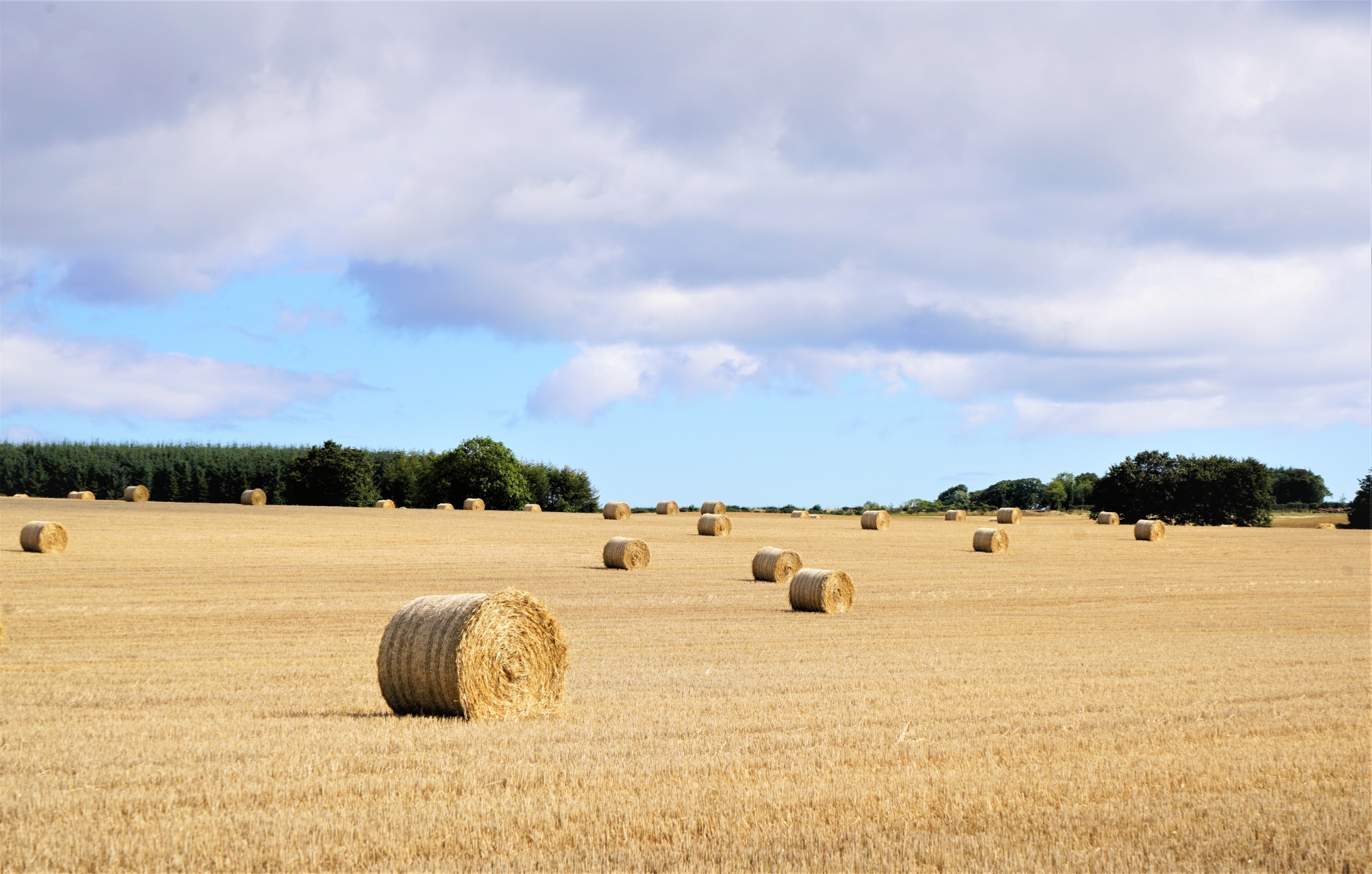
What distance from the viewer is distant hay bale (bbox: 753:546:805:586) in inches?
1149

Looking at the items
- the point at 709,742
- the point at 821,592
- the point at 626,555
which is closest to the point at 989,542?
the point at 626,555

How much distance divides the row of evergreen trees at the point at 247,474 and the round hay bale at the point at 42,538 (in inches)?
1865

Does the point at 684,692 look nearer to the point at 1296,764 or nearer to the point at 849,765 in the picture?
the point at 849,765

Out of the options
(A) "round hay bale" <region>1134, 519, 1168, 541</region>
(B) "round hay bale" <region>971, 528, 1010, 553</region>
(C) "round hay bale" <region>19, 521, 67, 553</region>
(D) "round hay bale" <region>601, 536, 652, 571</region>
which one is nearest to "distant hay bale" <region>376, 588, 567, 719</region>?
(D) "round hay bale" <region>601, 536, 652, 571</region>

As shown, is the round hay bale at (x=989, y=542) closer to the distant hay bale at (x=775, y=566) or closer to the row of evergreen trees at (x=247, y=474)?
the distant hay bale at (x=775, y=566)

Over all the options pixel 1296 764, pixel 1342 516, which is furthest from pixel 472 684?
pixel 1342 516

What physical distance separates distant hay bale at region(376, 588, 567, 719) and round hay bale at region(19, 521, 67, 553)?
2437 cm

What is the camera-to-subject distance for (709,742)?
9273 mm

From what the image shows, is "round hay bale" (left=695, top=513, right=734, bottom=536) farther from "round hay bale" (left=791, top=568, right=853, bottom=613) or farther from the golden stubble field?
"round hay bale" (left=791, top=568, right=853, bottom=613)

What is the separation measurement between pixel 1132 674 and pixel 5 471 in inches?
3422

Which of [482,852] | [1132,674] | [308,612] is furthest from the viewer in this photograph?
[308,612]

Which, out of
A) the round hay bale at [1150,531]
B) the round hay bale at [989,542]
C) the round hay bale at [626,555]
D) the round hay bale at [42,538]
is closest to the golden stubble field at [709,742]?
the round hay bale at [42,538]

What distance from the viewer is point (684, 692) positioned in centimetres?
1202

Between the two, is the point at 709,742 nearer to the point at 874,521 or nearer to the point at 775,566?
the point at 775,566
